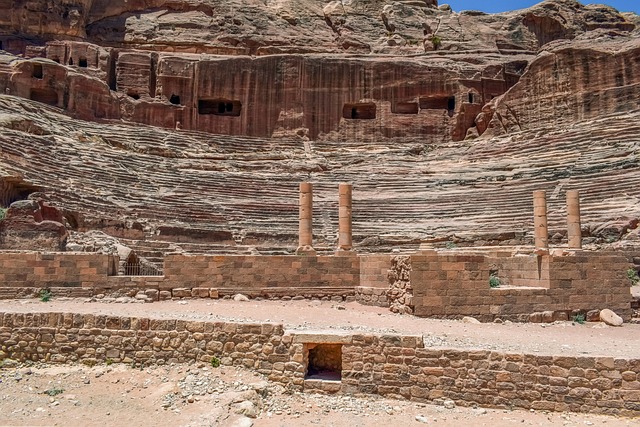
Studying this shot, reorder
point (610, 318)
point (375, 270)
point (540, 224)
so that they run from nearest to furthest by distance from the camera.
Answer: point (610, 318)
point (375, 270)
point (540, 224)

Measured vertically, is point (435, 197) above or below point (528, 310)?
above

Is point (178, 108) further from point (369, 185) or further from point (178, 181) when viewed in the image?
point (369, 185)

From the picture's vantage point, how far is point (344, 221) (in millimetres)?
14750

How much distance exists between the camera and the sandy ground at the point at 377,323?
24.2 feet

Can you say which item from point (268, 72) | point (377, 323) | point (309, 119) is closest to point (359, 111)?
point (309, 119)

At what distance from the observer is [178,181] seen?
2181cm

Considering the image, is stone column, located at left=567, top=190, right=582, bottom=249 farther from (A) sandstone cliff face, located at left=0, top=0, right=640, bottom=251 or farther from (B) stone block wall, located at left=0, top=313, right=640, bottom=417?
(B) stone block wall, located at left=0, top=313, right=640, bottom=417

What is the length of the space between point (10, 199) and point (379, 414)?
15.6 meters

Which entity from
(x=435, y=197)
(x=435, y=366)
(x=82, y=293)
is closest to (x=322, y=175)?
(x=435, y=197)

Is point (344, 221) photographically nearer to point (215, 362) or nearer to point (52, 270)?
point (52, 270)

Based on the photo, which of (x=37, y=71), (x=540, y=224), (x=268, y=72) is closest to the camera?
(x=540, y=224)

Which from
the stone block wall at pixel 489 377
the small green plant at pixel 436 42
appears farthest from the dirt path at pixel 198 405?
the small green plant at pixel 436 42

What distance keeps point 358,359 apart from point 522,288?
5.46 metres

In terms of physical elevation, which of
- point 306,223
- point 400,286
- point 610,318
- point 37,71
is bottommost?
point 610,318
